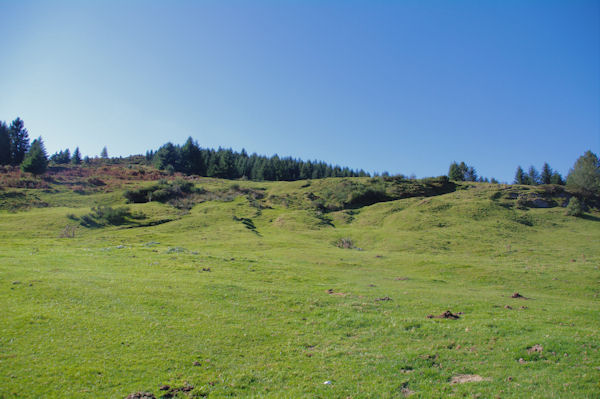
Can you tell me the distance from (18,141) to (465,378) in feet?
509

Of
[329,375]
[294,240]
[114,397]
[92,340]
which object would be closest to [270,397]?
[329,375]

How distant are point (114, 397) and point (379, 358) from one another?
29.4ft

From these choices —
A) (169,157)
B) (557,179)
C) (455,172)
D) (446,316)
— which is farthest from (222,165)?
(557,179)

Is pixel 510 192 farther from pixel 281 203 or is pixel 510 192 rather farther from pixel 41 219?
pixel 41 219

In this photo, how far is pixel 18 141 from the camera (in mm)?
117375

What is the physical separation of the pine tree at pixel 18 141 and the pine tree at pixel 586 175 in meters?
183

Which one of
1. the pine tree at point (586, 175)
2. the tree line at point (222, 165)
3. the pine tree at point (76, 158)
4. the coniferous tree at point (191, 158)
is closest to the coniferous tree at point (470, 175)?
the tree line at point (222, 165)

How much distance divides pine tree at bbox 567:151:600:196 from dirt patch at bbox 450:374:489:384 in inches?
4135

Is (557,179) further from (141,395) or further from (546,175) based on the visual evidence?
(141,395)

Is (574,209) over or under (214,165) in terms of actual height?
under

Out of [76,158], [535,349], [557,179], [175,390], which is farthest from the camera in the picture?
[76,158]

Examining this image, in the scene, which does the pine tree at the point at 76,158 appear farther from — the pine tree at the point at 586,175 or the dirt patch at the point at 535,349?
the pine tree at the point at 586,175

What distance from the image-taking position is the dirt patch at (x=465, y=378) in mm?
10297

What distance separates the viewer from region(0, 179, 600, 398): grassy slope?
1021 centimetres
